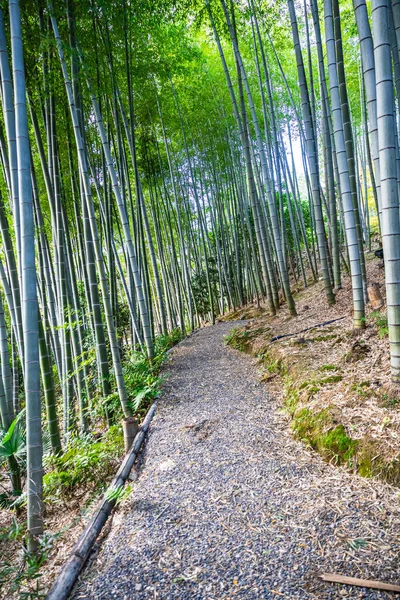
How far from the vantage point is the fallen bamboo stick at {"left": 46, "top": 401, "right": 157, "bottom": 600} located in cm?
130

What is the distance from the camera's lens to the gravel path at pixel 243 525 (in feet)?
3.91

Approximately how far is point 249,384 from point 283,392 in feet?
1.58

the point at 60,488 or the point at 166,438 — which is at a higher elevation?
the point at 166,438

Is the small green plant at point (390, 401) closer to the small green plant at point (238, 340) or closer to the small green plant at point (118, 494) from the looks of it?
the small green plant at point (118, 494)

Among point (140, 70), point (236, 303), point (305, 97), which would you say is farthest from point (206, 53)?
point (236, 303)

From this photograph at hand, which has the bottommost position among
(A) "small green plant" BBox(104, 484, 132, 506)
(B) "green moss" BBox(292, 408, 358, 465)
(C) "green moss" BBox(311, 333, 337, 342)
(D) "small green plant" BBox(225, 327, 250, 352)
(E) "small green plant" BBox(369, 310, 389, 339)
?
(A) "small green plant" BBox(104, 484, 132, 506)

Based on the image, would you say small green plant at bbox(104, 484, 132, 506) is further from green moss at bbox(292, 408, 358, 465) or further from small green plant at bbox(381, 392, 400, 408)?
small green plant at bbox(381, 392, 400, 408)

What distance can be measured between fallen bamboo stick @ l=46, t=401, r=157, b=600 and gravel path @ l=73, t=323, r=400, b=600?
46mm

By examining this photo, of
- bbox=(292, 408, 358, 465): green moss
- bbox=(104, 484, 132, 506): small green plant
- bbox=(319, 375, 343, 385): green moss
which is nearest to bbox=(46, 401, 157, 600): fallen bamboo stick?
bbox=(104, 484, 132, 506): small green plant

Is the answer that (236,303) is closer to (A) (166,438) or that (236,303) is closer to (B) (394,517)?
(A) (166,438)

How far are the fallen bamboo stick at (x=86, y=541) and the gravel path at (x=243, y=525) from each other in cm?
5

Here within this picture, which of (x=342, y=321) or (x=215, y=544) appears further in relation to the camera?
(x=342, y=321)

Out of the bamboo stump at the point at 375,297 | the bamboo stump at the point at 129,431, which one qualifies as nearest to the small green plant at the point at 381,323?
the bamboo stump at the point at 375,297

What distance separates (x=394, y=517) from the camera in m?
1.34
